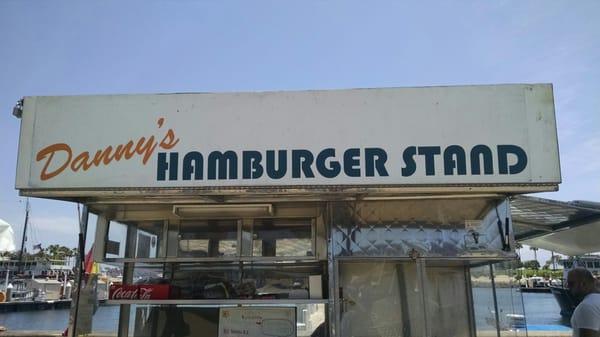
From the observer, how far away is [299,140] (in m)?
3.46

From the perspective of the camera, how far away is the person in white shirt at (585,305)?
10.8ft

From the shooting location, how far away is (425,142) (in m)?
3.42

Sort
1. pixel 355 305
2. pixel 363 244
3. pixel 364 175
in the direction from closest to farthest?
1. pixel 364 175
2. pixel 363 244
3. pixel 355 305

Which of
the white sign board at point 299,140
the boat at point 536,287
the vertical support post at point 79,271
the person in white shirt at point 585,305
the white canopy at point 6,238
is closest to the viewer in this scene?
the person in white shirt at point 585,305

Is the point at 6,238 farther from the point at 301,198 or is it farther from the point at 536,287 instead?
the point at 536,287

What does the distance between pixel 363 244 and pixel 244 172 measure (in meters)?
1.35

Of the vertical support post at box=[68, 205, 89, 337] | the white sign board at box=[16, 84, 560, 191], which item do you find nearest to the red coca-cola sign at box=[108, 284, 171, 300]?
the vertical support post at box=[68, 205, 89, 337]

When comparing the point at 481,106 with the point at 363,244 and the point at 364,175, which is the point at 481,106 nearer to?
the point at 364,175

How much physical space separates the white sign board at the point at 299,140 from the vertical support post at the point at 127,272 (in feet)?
4.34

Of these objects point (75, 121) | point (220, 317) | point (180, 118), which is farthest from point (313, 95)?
point (220, 317)

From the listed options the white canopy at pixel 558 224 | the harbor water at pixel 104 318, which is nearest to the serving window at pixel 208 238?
the harbor water at pixel 104 318

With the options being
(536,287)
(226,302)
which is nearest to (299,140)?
(226,302)

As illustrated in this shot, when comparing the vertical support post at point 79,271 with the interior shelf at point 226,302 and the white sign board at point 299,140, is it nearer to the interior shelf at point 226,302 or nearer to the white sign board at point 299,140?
the interior shelf at point 226,302

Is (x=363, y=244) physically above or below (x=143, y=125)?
below
